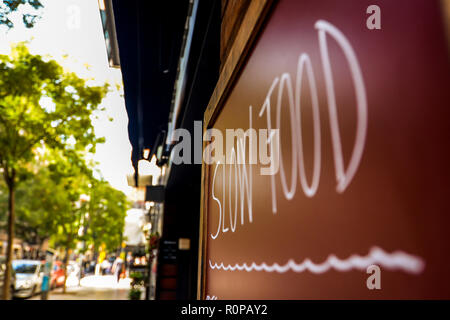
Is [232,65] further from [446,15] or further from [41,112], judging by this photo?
[41,112]

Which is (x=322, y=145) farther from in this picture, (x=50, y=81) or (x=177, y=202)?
(x=177, y=202)

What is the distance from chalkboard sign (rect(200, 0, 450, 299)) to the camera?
0.58 metres

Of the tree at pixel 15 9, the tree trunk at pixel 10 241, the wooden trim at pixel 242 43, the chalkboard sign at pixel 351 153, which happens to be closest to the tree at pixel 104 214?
the tree trunk at pixel 10 241

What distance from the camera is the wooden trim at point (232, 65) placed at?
1.43 metres

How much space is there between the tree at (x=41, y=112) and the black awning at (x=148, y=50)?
2.98m

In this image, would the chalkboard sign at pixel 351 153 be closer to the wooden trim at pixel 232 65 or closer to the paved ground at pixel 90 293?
the wooden trim at pixel 232 65

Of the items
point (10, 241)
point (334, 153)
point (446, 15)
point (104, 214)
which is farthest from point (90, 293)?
point (446, 15)

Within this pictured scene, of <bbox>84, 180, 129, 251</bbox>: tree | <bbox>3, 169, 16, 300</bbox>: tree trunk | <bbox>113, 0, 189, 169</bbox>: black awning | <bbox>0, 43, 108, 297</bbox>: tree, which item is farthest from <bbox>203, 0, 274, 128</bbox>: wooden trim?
<bbox>84, 180, 129, 251</bbox>: tree

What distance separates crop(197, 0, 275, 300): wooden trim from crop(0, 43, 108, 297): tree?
6.32 meters

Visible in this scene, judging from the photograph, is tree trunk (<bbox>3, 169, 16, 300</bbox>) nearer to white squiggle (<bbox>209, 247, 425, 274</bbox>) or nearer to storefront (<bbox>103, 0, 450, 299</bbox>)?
storefront (<bbox>103, 0, 450, 299</bbox>)

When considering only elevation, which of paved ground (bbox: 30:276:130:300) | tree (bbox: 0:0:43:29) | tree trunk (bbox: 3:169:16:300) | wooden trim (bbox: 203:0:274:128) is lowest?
paved ground (bbox: 30:276:130:300)

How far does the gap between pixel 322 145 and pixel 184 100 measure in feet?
11.8

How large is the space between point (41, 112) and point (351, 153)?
28.8 ft

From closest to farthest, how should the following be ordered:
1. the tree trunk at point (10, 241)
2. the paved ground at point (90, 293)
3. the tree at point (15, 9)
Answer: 1. the tree at point (15, 9)
2. the tree trunk at point (10, 241)
3. the paved ground at point (90, 293)
